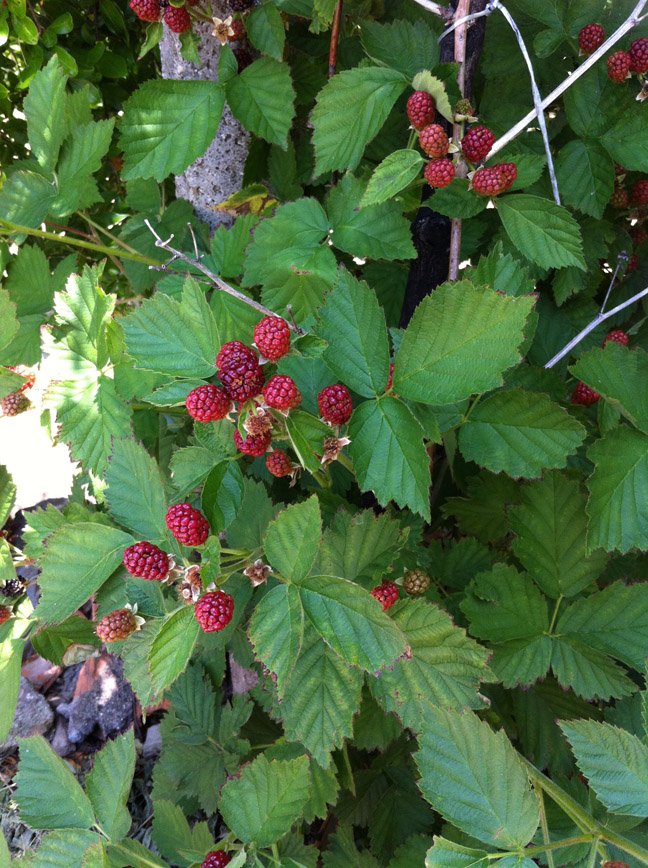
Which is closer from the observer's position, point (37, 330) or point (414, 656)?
point (414, 656)

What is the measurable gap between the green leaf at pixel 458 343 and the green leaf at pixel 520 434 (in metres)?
0.24

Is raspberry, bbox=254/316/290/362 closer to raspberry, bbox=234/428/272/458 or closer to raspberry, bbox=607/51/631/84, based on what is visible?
raspberry, bbox=234/428/272/458

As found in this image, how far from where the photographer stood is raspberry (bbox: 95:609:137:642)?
90 cm

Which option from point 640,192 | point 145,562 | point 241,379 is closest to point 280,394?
point 241,379

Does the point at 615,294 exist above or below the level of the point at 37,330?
above

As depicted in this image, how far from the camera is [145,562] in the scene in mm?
827

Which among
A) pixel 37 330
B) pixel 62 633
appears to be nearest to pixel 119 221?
pixel 37 330

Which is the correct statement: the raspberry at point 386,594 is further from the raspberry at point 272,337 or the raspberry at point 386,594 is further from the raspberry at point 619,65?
the raspberry at point 619,65

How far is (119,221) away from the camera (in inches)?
76.0

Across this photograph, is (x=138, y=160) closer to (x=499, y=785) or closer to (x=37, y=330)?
(x=37, y=330)

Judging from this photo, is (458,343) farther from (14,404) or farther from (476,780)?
(14,404)

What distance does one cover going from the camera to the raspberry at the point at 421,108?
100 centimetres

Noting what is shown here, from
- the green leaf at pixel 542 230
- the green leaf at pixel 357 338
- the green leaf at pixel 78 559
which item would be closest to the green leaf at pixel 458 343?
the green leaf at pixel 357 338

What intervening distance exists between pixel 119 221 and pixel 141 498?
49.8 inches
